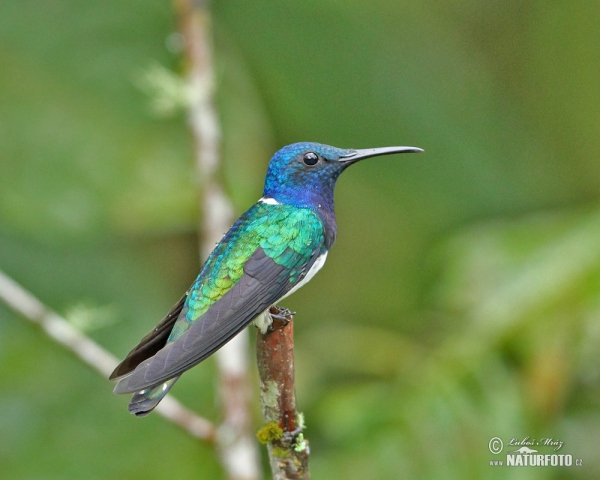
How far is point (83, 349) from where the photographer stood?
3.73 metres

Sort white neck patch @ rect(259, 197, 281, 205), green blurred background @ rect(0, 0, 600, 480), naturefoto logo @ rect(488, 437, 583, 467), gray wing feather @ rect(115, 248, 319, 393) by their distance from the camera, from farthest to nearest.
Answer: green blurred background @ rect(0, 0, 600, 480) → naturefoto logo @ rect(488, 437, 583, 467) → white neck patch @ rect(259, 197, 281, 205) → gray wing feather @ rect(115, 248, 319, 393)

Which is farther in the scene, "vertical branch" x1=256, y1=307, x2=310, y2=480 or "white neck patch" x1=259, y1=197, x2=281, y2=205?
"white neck patch" x1=259, y1=197, x2=281, y2=205

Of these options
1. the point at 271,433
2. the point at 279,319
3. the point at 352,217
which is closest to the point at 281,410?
the point at 271,433

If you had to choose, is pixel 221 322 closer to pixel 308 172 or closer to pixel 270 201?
pixel 270 201

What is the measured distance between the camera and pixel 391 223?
639cm

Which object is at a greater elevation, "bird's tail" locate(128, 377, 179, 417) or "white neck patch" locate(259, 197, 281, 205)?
"white neck patch" locate(259, 197, 281, 205)

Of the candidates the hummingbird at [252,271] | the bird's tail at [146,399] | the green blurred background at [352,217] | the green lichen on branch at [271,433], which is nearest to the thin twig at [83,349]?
the green blurred background at [352,217]

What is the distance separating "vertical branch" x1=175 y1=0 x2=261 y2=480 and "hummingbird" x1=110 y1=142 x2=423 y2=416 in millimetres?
744

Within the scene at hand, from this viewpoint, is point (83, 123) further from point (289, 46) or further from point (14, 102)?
point (289, 46)

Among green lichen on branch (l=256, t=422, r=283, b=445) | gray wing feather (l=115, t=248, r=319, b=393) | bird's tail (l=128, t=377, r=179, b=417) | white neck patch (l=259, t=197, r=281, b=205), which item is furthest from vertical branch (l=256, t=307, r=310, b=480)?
white neck patch (l=259, t=197, r=281, b=205)

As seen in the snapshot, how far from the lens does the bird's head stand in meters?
3.06

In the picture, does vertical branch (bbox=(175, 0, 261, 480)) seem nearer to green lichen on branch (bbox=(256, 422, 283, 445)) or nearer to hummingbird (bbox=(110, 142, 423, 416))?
hummingbird (bbox=(110, 142, 423, 416))

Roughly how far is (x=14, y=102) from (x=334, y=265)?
2.51m

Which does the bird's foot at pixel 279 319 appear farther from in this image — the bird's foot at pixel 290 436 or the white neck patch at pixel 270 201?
the white neck patch at pixel 270 201
